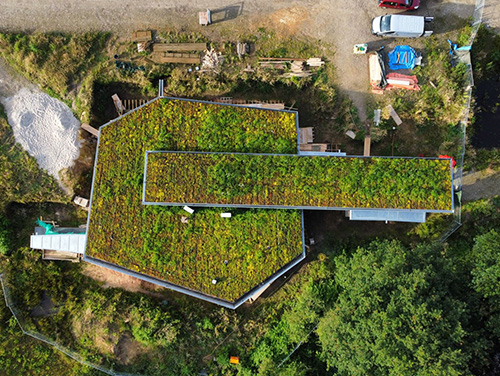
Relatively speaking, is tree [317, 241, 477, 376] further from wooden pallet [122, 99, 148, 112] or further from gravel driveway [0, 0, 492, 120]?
wooden pallet [122, 99, 148, 112]

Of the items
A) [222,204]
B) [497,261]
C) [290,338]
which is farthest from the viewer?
[290,338]

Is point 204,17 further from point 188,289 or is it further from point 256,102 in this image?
point 188,289

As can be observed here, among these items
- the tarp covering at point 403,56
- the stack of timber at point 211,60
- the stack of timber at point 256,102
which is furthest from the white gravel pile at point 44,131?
the tarp covering at point 403,56

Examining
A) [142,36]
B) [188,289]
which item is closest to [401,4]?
[142,36]

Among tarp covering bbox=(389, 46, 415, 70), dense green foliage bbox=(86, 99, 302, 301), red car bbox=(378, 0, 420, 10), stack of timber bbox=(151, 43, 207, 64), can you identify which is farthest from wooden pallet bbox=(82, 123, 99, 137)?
red car bbox=(378, 0, 420, 10)

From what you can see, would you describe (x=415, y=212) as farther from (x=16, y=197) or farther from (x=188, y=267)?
(x=16, y=197)

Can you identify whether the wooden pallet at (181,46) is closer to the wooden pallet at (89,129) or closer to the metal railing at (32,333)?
the wooden pallet at (89,129)

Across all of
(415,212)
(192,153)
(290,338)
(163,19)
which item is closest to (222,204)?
(192,153)
